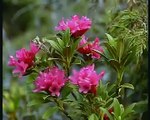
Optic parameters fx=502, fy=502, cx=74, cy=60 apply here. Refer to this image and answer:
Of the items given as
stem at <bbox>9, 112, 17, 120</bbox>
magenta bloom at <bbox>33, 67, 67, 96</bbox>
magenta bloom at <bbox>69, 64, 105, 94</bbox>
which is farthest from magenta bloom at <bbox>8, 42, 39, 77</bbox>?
stem at <bbox>9, 112, 17, 120</bbox>

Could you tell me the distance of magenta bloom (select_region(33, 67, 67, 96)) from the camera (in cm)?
161

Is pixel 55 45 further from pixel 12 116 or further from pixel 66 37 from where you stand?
pixel 12 116

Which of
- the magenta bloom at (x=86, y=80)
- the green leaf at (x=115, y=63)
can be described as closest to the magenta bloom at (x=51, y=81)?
the magenta bloom at (x=86, y=80)

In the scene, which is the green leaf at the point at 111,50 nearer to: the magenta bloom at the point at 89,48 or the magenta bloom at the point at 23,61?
the magenta bloom at the point at 89,48

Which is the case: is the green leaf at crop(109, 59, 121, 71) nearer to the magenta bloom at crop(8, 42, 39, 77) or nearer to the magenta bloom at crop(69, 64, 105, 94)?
the magenta bloom at crop(69, 64, 105, 94)

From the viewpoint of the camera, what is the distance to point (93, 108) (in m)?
1.66

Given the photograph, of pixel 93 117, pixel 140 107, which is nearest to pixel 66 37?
pixel 93 117

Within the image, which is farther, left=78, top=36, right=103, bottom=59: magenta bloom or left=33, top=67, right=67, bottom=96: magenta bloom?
left=78, top=36, right=103, bottom=59: magenta bloom

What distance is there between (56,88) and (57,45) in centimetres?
15

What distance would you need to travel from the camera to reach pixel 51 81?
1.60m

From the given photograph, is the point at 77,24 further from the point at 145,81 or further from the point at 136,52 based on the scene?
the point at 145,81

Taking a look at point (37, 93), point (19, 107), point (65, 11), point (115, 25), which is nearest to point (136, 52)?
point (115, 25)

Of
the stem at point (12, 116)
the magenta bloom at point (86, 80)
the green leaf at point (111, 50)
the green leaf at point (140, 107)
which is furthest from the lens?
the stem at point (12, 116)

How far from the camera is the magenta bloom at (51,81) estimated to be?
1.61 metres
